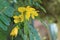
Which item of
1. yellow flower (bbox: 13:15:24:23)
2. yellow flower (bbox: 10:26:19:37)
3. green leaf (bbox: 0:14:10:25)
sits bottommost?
yellow flower (bbox: 10:26:19:37)

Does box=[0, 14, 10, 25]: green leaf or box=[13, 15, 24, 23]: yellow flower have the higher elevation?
box=[0, 14, 10, 25]: green leaf

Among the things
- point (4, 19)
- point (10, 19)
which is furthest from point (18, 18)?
point (4, 19)

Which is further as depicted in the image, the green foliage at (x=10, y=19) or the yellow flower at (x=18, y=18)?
the yellow flower at (x=18, y=18)

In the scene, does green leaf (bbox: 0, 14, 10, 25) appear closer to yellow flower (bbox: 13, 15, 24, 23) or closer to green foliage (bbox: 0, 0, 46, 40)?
green foliage (bbox: 0, 0, 46, 40)

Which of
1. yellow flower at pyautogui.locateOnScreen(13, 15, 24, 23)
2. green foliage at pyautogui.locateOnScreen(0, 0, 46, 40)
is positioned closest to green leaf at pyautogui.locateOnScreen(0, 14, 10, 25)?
green foliage at pyautogui.locateOnScreen(0, 0, 46, 40)

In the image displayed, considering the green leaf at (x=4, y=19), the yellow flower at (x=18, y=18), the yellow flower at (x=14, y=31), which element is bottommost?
the yellow flower at (x=14, y=31)

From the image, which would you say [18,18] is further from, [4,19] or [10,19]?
[4,19]

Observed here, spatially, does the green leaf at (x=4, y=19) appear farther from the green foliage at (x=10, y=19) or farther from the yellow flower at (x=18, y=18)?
the yellow flower at (x=18, y=18)

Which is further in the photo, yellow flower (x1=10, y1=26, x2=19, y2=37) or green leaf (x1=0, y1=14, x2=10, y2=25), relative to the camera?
yellow flower (x1=10, y1=26, x2=19, y2=37)

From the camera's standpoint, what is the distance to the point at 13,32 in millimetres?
1049

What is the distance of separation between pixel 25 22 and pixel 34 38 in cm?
10

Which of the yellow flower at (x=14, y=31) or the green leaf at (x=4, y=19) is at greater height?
the green leaf at (x=4, y=19)

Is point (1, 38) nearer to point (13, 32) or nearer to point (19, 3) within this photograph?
point (13, 32)

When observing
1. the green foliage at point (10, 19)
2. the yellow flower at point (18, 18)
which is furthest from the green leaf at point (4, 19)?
the yellow flower at point (18, 18)
